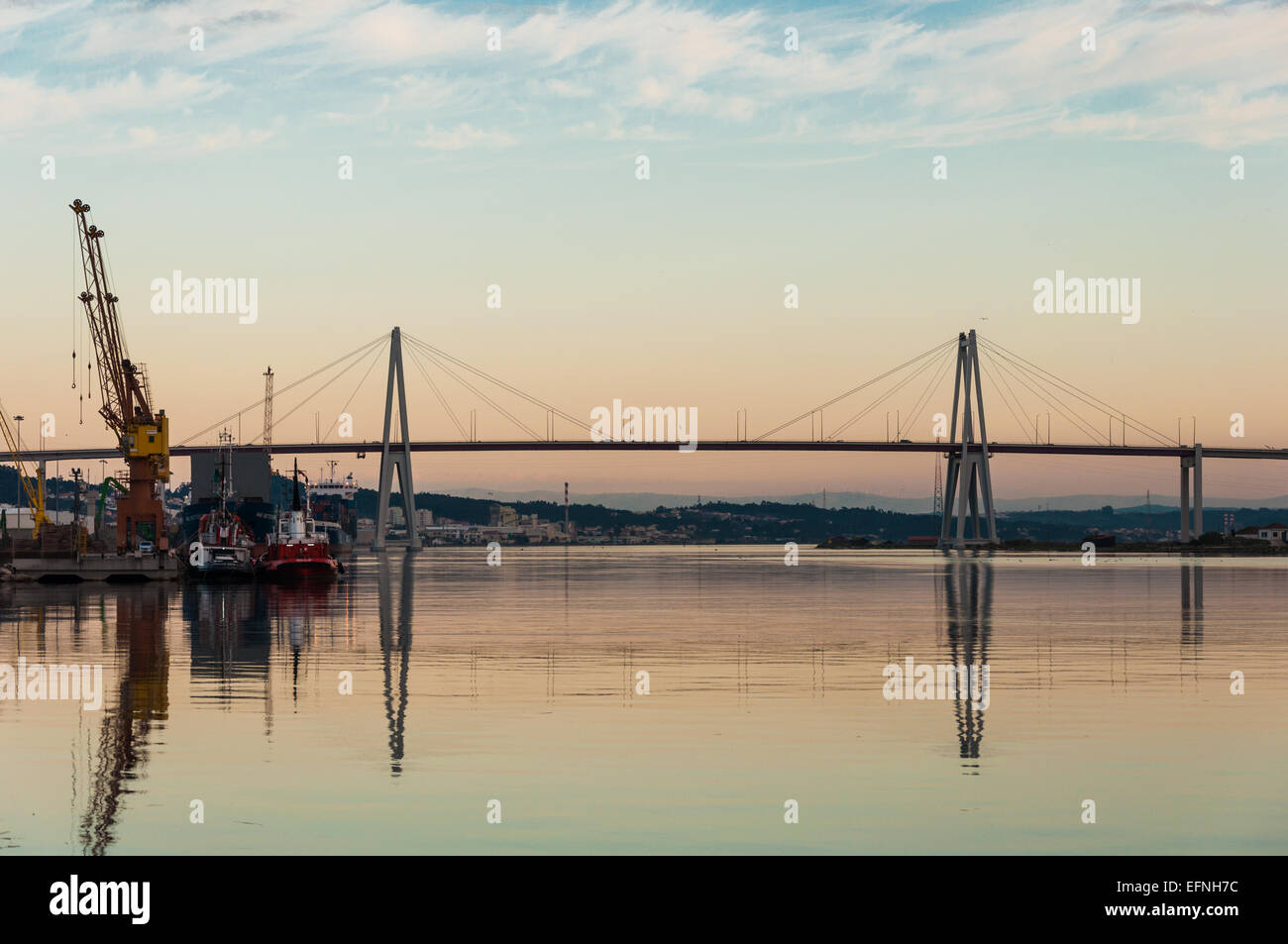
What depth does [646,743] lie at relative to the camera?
709 inches

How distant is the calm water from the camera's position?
41.9ft

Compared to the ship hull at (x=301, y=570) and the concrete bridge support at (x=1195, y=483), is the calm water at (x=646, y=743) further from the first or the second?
the concrete bridge support at (x=1195, y=483)

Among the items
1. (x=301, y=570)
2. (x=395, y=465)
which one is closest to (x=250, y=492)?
(x=395, y=465)

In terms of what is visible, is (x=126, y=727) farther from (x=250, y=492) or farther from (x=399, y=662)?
(x=250, y=492)

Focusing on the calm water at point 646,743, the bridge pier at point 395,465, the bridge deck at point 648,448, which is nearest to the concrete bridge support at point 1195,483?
the bridge deck at point 648,448

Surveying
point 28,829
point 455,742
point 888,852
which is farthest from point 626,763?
point 28,829

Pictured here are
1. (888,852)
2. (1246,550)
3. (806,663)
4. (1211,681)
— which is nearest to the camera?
(888,852)

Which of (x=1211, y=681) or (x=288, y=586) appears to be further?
(x=288, y=586)

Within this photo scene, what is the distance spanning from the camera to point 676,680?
25562 millimetres

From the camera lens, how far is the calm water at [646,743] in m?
12.8

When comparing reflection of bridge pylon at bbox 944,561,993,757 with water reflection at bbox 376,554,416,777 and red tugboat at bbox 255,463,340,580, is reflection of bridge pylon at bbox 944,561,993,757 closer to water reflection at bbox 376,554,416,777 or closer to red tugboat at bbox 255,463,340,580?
water reflection at bbox 376,554,416,777
